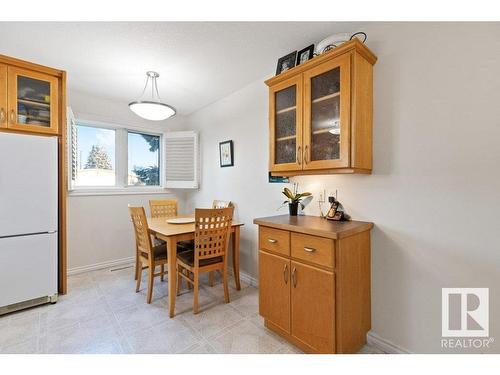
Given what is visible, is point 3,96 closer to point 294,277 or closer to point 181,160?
point 181,160

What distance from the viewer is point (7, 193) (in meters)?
2.06

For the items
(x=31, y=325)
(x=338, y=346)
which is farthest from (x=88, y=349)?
(x=338, y=346)

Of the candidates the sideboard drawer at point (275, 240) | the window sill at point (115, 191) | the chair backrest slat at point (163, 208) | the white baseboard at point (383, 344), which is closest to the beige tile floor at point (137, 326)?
the white baseboard at point (383, 344)

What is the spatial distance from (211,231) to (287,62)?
66.6 inches

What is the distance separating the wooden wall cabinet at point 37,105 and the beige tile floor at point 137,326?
471 millimetres

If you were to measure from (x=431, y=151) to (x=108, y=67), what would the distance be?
9.71ft

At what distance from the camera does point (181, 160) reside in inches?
151

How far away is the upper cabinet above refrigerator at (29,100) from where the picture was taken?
2.11 m

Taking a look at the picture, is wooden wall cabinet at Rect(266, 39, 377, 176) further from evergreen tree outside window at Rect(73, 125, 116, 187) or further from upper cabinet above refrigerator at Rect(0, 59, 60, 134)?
evergreen tree outside window at Rect(73, 125, 116, 187)

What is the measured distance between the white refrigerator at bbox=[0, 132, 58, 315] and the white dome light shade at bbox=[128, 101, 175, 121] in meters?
0.85

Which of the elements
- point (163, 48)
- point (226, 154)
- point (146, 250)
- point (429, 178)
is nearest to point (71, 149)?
point (146, 250)

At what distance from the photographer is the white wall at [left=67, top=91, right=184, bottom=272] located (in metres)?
3.12

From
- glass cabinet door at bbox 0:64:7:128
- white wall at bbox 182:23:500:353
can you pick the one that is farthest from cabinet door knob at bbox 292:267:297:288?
glass cabinet door at bbox 0:64:7:128

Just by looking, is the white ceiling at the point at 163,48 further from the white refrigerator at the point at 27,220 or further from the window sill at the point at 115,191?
the window sill at the point at 115,191
